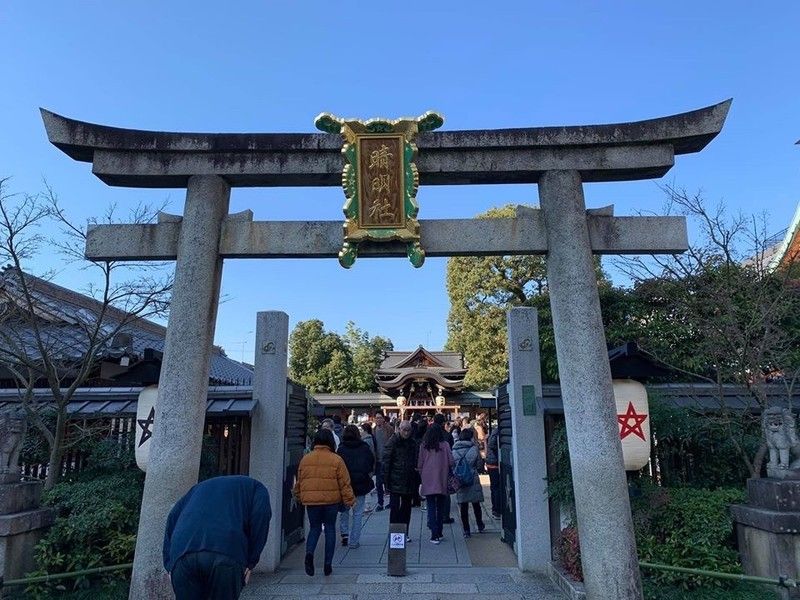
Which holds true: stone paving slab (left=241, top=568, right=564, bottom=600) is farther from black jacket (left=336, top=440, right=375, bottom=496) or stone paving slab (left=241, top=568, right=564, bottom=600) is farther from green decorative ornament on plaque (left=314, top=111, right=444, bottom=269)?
green decorative ornament on plaque (left=314, top=111, right=444, bottom=269)

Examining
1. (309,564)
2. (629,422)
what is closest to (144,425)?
(309,564)

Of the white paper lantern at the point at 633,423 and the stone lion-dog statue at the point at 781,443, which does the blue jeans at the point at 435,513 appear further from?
the stone lion-dog statue at the point at 781,443

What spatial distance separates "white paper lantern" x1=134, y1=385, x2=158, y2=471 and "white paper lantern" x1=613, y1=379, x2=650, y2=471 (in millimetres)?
5977

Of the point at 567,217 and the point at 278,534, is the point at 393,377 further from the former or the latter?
the point at 567,217

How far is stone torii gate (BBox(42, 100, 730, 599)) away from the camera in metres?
6.16

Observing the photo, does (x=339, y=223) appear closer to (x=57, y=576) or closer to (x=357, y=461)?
(x=357, y=461)

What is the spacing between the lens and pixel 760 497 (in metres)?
6.20

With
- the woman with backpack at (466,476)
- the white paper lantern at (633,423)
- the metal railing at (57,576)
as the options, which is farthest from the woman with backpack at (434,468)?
the metal railing at (57,576)

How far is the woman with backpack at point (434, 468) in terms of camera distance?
8.87 m

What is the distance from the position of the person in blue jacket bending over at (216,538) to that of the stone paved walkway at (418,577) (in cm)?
323

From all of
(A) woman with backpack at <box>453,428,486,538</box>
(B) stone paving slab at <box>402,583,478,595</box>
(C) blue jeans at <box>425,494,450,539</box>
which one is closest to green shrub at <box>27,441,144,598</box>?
(B) stone paving slab at <box>402,583,478,595</box>

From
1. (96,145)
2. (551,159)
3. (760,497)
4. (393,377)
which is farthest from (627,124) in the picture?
(393,377)

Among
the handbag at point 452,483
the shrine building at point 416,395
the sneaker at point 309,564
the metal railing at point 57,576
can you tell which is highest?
the shrine building at point 416,395

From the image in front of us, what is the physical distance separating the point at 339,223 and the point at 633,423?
4435 mm
